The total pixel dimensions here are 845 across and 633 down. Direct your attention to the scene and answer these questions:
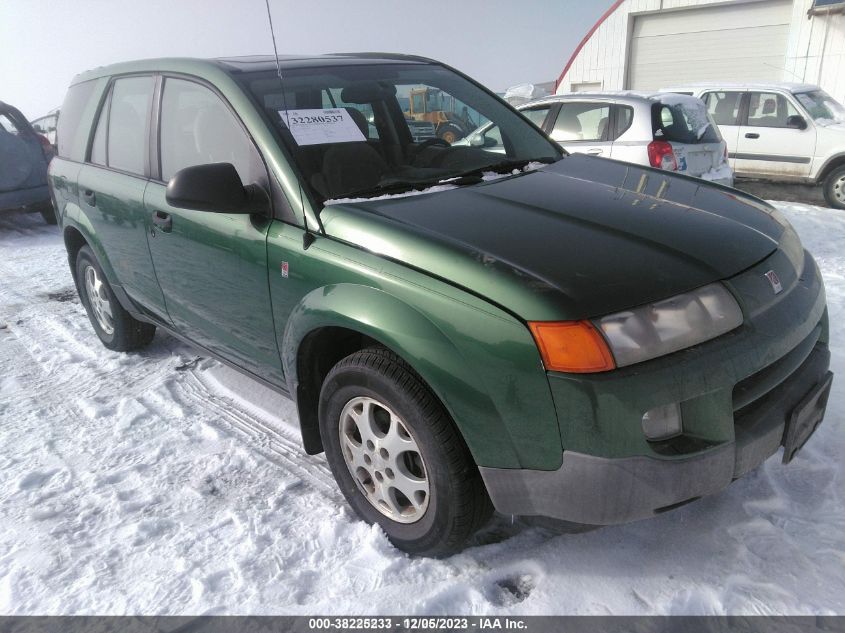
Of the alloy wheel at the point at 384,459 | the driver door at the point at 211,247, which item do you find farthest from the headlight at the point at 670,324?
the driver door at the point at 211,247

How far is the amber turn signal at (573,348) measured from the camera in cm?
169

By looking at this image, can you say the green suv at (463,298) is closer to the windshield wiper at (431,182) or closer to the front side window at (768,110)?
the windshield wiper at (431,182)

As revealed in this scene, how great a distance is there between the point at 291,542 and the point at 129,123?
2452 mm

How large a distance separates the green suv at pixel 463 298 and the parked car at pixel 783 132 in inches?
278

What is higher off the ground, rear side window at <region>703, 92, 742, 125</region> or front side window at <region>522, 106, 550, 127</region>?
front side window at <region>522, 106, 550, 127</region>

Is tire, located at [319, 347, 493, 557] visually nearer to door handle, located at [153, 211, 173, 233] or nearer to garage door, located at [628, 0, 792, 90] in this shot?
door handle, located at [153, 211, 173, 233]

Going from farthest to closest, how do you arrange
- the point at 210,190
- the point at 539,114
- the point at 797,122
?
1. the point at 797,122
2. the point at 539,114
3. the point at 210,190

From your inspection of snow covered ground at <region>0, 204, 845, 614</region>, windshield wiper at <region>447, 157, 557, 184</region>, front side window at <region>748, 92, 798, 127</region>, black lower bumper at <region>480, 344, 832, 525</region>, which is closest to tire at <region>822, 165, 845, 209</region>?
front side window at <region>748, 92, 798, 127</region>

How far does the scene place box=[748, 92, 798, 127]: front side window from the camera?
28.8 ft

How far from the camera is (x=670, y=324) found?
177 centimetres

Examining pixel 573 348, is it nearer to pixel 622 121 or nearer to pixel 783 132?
pixel 622 121

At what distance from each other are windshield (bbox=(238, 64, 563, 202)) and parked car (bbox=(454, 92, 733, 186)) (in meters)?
3.65

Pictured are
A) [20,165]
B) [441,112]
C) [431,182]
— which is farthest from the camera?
[20,165]

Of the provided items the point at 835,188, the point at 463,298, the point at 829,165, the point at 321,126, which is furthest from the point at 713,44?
the point at 463,298
